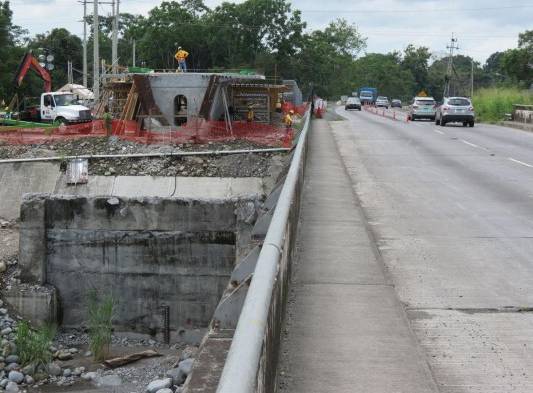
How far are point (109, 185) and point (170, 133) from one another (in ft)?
15.4

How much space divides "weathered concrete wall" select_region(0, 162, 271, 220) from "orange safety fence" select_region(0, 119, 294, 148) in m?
2.56

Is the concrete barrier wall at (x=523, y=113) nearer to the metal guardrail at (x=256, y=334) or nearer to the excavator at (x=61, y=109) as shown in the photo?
the excavator at (x=61, y=109)

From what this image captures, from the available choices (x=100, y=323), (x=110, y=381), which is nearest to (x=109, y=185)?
(x=100, y=323)

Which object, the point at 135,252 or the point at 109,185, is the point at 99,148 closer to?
the point at 109,185

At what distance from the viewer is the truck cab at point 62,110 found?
4200 cm

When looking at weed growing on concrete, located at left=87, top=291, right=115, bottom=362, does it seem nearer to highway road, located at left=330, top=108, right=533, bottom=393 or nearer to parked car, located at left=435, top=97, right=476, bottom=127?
highway road, located at left=330, top=108, right=533, bottom=393

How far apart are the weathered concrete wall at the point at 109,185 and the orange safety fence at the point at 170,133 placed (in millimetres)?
2557

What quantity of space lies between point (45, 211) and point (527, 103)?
3839cm

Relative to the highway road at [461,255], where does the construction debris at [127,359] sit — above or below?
below

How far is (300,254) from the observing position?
9375 millimetres

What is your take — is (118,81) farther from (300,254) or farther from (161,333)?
(300,254)

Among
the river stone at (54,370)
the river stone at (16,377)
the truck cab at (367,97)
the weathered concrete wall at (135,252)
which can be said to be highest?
the truck cab at (367,97)

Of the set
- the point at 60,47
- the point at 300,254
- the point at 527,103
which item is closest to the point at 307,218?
the point at 300,254

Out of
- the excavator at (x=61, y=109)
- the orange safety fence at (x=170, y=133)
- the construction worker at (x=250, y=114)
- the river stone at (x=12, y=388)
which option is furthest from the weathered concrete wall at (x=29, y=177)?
the river stone at (x=12, y=388)
